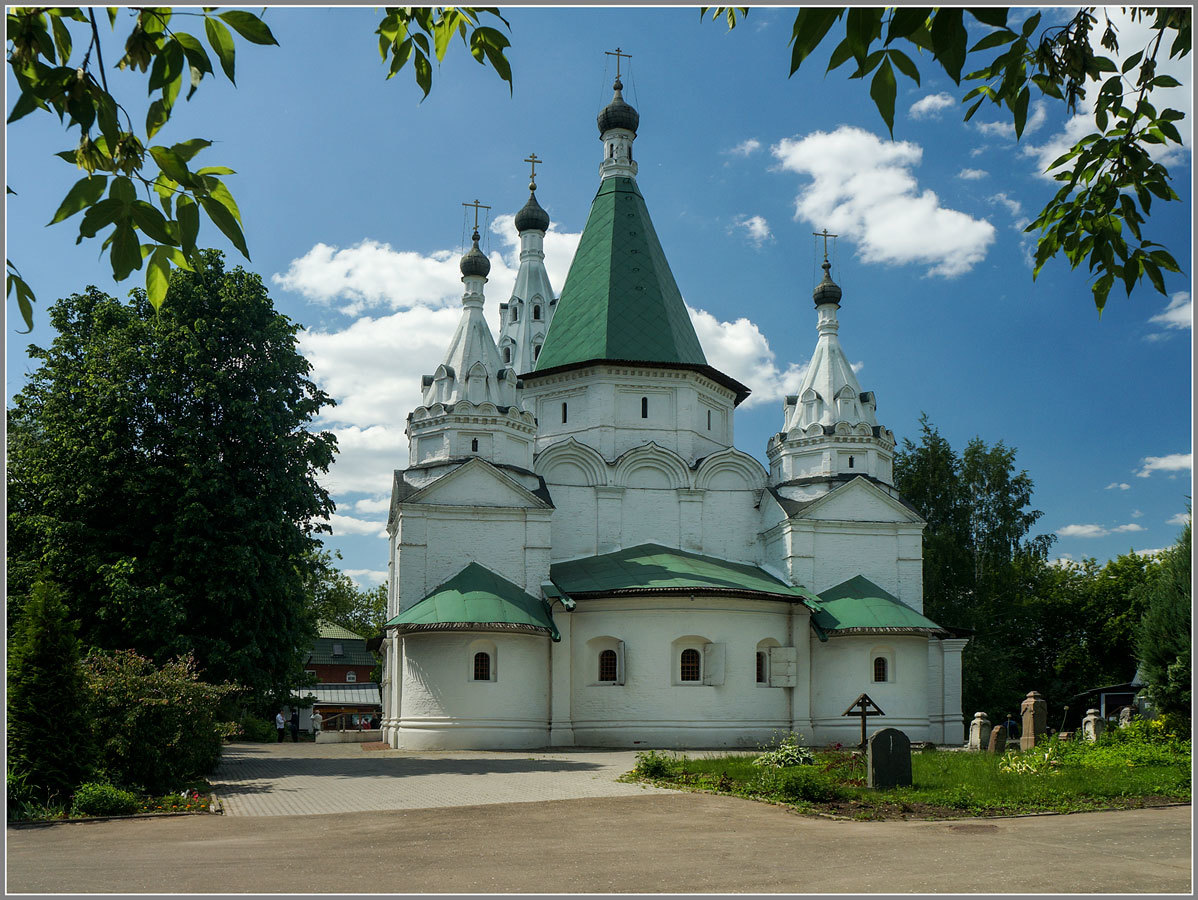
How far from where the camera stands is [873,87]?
3.84m

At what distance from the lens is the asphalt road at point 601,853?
23.2 ft

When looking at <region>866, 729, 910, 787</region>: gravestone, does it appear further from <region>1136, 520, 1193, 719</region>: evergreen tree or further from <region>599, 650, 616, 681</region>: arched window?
<region>599, 650, 616, 681</region>: arched window

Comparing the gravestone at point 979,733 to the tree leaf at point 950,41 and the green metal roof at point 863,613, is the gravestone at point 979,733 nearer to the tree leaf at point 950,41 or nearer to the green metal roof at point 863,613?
the green metal roof at point 863,613

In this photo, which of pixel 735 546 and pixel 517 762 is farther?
pixel 735 546

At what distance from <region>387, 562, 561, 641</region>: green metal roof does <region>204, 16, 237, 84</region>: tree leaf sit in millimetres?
19461

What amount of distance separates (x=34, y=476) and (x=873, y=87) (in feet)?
65.5

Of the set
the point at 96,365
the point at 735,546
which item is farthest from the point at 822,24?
the point at 735,546

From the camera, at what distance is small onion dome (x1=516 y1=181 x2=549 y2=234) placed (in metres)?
39.9

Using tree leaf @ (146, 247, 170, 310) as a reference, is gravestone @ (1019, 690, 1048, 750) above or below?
below

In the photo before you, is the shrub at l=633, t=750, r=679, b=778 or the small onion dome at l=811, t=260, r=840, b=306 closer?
the shrub at l=633, t=750, r=679, b=778

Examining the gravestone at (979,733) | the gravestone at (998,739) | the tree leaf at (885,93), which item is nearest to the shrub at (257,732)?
the gravestone at (979,733)

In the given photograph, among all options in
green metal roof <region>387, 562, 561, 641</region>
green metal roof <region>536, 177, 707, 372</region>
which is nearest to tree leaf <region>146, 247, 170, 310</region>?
green metal roof <region>387, 562, 561, 641</region>

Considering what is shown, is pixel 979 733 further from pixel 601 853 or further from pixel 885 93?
pixel 885 93

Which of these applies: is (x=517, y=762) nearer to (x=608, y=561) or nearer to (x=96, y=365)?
(x=608, y=561)
